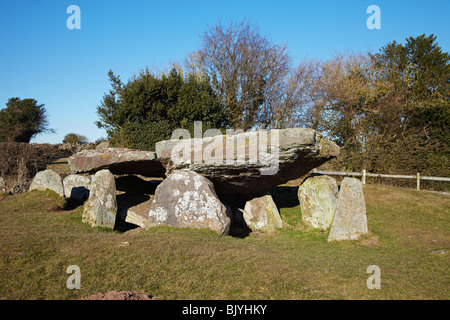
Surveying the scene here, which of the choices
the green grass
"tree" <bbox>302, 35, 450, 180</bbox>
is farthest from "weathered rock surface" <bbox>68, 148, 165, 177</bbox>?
"tree" <bbox>302, 35, 450, 180</bbox>

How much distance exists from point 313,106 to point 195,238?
17324 mm

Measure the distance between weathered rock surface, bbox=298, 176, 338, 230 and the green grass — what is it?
127 centimetres

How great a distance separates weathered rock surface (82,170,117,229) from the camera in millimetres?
10031

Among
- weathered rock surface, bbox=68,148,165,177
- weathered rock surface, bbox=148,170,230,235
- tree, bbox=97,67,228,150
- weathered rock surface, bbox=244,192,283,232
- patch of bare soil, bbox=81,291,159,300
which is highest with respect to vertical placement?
tree, bbox=97,67,228,150

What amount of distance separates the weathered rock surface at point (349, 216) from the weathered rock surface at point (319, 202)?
1439 millimetres

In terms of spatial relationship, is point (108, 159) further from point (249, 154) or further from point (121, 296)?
point (121, 296)

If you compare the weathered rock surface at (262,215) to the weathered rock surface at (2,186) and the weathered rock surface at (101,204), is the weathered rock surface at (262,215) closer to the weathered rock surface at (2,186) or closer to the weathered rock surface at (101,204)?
the weathered rock surface at (101,204)

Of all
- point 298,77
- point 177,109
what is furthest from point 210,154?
point 298,77

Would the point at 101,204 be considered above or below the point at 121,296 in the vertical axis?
above

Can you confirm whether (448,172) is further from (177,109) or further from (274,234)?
(177,109)

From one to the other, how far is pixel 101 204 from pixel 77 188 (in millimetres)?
4335

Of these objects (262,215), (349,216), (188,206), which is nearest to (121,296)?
(188,206)

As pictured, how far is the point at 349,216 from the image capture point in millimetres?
10109

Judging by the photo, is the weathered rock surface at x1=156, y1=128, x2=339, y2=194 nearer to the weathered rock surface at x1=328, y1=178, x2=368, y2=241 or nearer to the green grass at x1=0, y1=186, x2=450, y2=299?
the weathered rock surface at x1=328, y1=178, x2=368, y2=241
